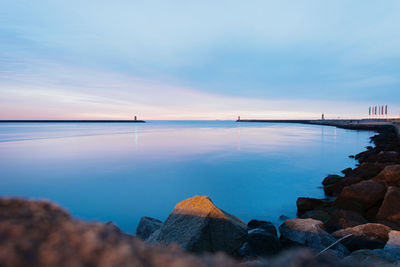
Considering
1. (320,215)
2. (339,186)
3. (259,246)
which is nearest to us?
(259,246)

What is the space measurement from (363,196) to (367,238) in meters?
3.09

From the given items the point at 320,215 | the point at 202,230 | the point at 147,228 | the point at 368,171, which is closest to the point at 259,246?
the point at 202,230

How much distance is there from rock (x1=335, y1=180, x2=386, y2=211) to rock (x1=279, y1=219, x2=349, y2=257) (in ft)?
9.70

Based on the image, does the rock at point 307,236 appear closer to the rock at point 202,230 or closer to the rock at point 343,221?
the rock at point 343,221

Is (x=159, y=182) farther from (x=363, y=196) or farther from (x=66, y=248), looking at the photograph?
(x=66, y=248)

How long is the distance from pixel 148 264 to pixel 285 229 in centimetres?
578

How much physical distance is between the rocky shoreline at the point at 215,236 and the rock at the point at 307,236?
2 cm

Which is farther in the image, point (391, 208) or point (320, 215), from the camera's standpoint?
point (320, 215)

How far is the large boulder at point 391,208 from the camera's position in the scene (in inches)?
251

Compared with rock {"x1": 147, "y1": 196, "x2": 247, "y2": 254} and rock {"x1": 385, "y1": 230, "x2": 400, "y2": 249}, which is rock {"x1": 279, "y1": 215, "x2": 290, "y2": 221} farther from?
rock {"x1": 147, "y1": 196, "x2": 247, "y2": 254}

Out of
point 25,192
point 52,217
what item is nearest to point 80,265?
point 52,217

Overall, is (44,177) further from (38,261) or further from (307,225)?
(38,261)

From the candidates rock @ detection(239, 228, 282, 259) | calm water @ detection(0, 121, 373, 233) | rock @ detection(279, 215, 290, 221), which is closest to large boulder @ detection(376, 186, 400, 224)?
rock @ detection(279, 215, 290, 221)

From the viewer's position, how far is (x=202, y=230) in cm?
419
